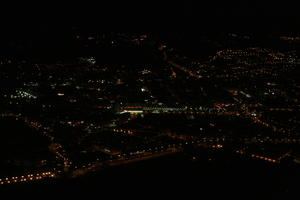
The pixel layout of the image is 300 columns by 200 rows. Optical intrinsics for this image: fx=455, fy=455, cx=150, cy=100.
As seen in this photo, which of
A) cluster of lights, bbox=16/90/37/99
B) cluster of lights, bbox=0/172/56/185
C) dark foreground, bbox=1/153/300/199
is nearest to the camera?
dark foreground, bbox=1/153/300/199

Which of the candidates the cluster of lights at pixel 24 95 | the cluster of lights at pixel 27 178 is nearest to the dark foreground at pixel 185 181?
the cluster of lights at pixel 27 178

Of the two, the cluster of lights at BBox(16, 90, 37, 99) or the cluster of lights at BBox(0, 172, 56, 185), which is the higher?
the cluster of lights at BBox(16, 90, 37, 99)

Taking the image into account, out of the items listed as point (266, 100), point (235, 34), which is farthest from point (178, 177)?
point (235, 34)

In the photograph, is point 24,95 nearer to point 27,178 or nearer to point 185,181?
point 27,178

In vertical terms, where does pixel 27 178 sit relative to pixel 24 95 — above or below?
below

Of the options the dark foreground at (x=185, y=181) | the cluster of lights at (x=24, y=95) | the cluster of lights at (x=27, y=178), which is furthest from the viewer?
the cluster of lights at (x=24, y=95)

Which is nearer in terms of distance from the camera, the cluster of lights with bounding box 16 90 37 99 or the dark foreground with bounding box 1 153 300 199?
the dark foreground with bounding box 1 153 300 199

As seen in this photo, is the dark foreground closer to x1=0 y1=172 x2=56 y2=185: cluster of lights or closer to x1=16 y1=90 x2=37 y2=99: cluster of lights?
x1=0 y1=172 x2=56 y2=185: cluster of lights

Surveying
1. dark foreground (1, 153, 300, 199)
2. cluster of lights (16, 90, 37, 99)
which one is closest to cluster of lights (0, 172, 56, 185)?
dark foreground (1, 153, 300, 199)

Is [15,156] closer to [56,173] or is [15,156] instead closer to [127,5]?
[56,173]

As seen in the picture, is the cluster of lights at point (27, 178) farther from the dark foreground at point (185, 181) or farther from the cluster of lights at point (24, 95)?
the cluster of lights at point (24, 95)

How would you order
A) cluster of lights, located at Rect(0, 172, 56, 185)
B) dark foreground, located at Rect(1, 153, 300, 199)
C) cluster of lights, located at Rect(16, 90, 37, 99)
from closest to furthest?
1. dark foreground, located at Rect(1, 153, 300, 199)
2. cluster of lights, located at Rect(0, 172, 56, 185)
3. cluster of lights, located at Rect(16, 90, 37, 99)

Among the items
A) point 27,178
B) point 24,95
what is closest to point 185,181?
point 27,178
